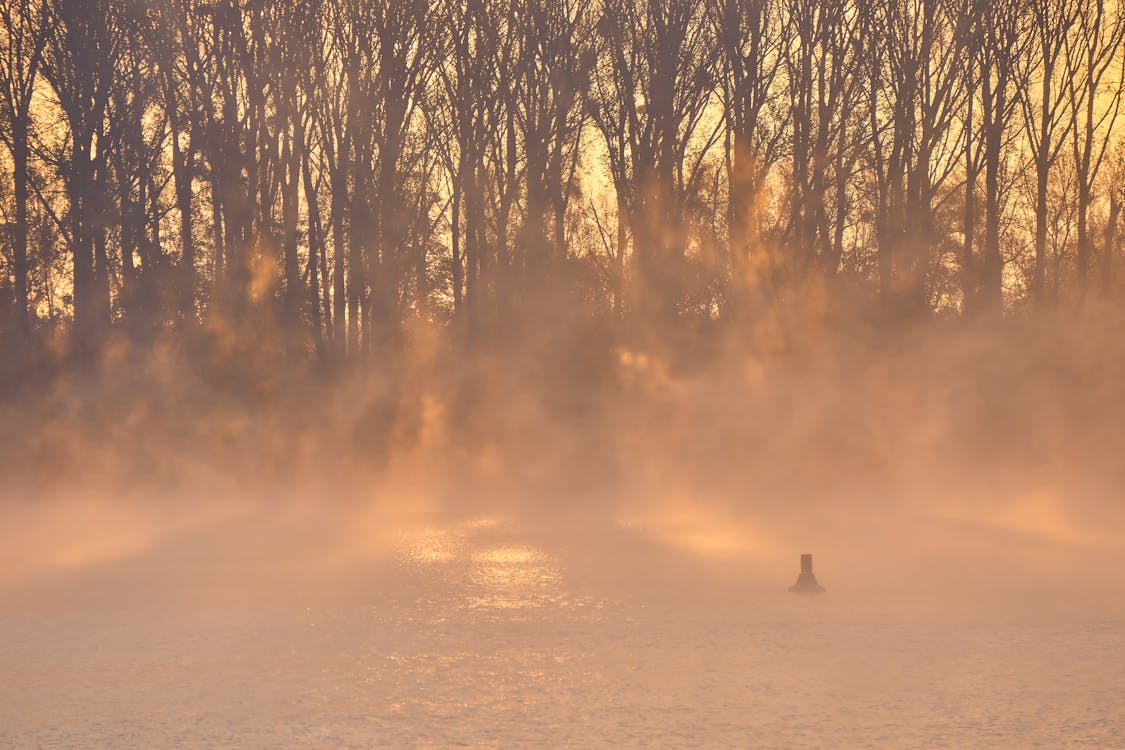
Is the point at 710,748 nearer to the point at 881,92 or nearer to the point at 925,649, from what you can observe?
the point at 925,649

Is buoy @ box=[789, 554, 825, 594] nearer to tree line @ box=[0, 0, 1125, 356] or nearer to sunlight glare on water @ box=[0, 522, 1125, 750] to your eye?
sunlight glare on water @ box=[0, 522, 1125, 750]

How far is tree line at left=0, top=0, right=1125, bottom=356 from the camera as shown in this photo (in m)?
32.2

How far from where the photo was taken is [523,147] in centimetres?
3744

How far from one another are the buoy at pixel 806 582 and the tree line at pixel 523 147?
798 inches

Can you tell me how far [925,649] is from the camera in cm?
993

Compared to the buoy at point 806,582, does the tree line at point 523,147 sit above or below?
above

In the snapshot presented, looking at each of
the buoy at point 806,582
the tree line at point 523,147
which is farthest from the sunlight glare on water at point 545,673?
the tree line at point 523,147

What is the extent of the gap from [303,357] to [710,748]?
25.5 metres

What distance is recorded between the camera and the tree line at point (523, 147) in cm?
3216

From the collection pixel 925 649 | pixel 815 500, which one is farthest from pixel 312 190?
pixel 925 649

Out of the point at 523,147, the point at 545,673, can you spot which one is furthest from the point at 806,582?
the point at 523,147

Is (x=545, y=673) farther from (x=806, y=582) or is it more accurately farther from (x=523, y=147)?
(x=523, y=147)

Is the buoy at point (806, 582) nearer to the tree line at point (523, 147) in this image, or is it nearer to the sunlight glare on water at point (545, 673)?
the sunlight glare on water at point (545, 673)

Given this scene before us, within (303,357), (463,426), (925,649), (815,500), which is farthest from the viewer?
(303,357)
